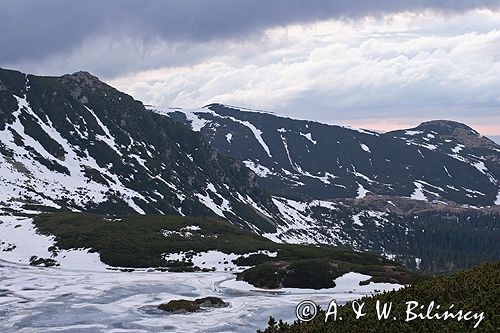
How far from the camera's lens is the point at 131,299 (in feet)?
183

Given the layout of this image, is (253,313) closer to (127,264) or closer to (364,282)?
(364,282)

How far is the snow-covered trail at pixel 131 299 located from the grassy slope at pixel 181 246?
4.11m

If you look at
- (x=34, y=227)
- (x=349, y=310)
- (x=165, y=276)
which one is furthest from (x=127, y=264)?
(x=349, y=310)

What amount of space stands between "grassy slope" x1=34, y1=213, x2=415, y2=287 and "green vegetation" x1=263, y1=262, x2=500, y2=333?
147ft

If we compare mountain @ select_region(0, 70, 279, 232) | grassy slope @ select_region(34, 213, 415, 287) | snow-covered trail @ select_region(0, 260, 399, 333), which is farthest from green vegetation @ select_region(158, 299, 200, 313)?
mountain @ select_region(0, 70, 279, 232)

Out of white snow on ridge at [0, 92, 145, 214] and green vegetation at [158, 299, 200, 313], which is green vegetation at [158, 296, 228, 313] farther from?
white snow on ridge at [0, 92, 145, 214]

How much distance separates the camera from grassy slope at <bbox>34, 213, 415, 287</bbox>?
→ 234ft

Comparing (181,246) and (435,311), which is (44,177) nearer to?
(181,246)

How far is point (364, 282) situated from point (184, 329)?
29259 mm

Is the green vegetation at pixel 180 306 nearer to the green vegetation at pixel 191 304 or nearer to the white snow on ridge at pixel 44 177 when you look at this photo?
the green vegetation at pixel 191 304

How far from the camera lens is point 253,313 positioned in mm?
49312

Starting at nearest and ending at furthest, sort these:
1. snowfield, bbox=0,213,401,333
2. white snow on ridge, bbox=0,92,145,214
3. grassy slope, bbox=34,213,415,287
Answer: snowfield, bbox=0,213,401,333 → grassy slope, bbox=34,213,415,287 → white snow on ridge, bbox=0,92,145,214

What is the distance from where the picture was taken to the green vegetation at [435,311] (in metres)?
17.8

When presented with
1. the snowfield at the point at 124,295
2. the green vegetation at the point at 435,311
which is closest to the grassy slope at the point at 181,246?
the snowfield at the point at 124,295
